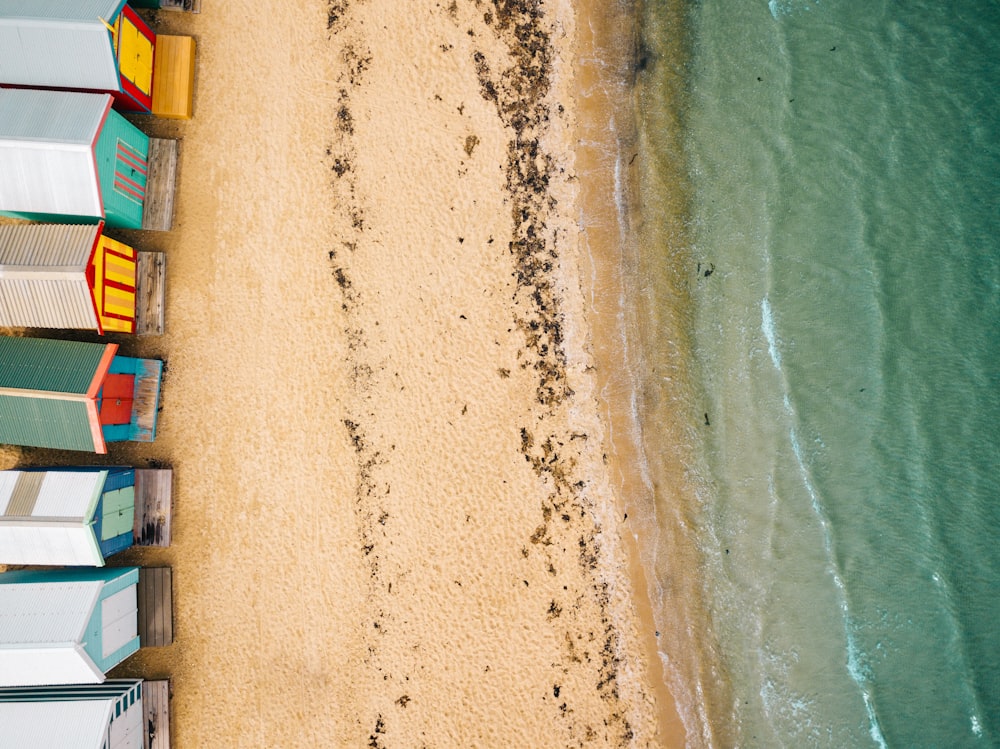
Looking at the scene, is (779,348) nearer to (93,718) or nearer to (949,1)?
(949,1)

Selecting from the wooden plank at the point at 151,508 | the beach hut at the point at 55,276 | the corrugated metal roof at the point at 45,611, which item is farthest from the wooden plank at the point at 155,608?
the beach hut at the point at 55,276

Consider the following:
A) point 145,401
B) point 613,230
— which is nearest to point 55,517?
point 145,401

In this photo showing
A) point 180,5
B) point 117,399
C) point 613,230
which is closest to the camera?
point 117,399

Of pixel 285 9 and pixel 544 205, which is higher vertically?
pixel 285 9

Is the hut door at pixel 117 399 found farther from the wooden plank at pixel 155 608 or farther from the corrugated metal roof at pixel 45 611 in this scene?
the wooden plank at pixel 155 608

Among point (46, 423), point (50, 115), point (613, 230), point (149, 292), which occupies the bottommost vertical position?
point (46, 423)

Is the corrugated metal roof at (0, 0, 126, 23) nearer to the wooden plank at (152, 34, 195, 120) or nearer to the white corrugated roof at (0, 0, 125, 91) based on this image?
the white corrugated roof at (0, 0, 125, 91)

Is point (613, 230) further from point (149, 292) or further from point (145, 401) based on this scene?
A: point (145, 401)

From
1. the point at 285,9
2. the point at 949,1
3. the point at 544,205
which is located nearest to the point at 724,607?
the point at 544,205
